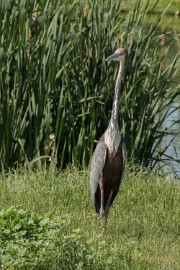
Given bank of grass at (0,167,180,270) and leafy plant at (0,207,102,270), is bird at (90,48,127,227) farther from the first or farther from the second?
leafy plant at (0,207,102,270)

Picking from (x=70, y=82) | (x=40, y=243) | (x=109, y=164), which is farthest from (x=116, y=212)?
(x=40, y=243)

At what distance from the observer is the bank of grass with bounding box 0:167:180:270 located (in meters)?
5.32

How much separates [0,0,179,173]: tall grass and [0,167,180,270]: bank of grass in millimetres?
315

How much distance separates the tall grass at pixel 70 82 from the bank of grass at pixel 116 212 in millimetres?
315

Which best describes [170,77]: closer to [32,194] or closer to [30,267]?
[32,194]

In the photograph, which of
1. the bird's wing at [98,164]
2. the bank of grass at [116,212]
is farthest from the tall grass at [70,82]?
the bird's wing at [98,164]

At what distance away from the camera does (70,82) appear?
822 centimetres

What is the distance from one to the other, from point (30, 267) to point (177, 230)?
1.68 m

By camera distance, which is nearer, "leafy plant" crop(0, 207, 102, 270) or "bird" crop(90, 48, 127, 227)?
"leafy plant" crop(0, 207, 102, 270)

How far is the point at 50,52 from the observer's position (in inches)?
313

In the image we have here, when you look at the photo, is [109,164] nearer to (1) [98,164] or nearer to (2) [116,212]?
(1) [98,164]

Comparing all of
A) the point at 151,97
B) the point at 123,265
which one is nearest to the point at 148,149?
the point at 151,97

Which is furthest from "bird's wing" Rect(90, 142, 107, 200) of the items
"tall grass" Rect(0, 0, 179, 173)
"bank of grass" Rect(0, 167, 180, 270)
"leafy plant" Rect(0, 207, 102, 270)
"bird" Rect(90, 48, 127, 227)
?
"leafy plant" Rect(0, 207, 102, 270)

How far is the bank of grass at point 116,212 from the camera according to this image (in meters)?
5.32
